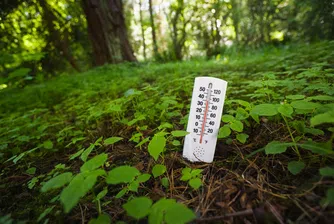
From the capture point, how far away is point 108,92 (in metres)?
3.01

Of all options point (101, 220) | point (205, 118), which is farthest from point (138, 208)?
point (205, 118)

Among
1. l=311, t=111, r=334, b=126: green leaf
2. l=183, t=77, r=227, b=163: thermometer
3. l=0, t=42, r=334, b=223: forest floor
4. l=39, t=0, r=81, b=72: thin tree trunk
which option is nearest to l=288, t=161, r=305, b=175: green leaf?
l=0, t=42, r=334, b=223: forest floor

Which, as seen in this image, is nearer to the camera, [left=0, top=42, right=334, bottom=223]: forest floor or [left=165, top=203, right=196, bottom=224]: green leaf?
[left=165, top=203, right=196, bottom=224]: green leaf

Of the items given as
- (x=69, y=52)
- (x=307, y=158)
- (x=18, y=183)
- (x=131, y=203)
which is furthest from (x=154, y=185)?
(x=69, y=52)

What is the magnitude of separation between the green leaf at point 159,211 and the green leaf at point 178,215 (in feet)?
0.07

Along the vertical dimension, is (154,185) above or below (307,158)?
below

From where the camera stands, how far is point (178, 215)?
0.66m

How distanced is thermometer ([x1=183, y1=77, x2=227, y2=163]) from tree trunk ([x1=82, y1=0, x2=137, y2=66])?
15.5 ft

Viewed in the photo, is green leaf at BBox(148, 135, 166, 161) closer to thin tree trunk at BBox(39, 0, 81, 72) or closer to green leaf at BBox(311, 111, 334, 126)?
green leaf at BBox(311, 111, 334, 126)

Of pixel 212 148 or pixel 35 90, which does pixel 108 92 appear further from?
pixel 212 148

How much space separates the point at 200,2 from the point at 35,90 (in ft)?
26.8

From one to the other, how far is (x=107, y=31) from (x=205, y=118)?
15.8 ft

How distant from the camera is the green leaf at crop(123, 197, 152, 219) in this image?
0.70m

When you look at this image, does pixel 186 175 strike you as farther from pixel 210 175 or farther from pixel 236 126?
pixel 236 126
